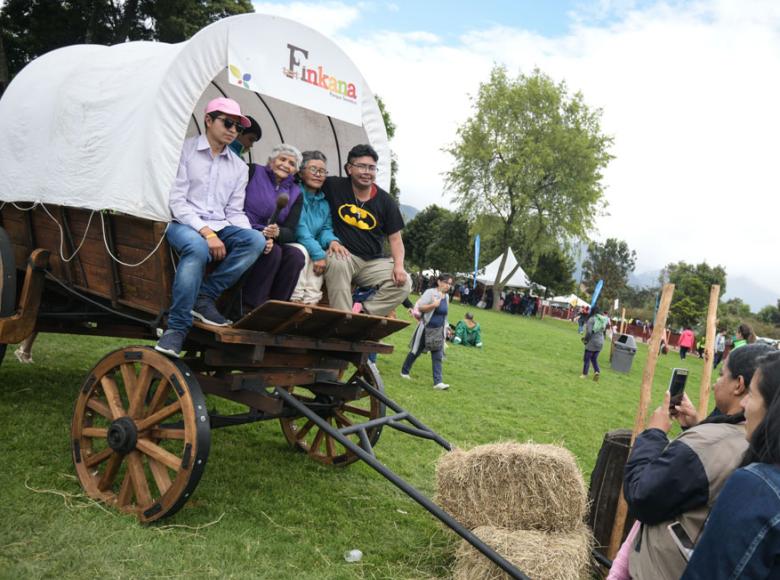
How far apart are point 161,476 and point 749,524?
11.8 feet

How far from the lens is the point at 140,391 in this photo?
419cm

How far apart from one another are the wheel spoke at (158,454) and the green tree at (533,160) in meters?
40.6

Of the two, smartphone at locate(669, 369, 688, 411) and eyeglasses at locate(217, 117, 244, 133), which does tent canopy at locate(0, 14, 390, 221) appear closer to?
eyeglasses at locate(217, 117, 244, 133)

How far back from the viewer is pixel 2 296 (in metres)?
4.94

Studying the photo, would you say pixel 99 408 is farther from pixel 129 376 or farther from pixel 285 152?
pixel 285 152

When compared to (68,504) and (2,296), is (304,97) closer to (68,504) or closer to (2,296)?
(2,296)

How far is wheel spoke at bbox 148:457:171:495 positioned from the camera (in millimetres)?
4020

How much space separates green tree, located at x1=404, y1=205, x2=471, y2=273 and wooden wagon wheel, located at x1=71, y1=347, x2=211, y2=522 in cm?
4895

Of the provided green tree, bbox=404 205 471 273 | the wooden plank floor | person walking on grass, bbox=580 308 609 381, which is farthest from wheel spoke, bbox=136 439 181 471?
green tree, bbox=404 205 471 273

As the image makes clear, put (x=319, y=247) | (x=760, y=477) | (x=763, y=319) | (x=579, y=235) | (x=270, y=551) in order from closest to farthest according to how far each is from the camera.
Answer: (x=760, y=477)
(x=270, y=551)
(x=319, y=247)
(x=579, y=235)
(x=763, y=319)

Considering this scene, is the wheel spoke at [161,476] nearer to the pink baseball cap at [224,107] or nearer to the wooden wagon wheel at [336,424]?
the wooden wagon wheel at [336,424]

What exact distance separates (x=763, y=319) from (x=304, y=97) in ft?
283

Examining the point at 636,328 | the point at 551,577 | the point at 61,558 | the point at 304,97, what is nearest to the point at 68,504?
the point at 61,558

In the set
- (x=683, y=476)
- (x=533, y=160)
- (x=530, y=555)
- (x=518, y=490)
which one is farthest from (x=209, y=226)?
(x=533, y=160)
